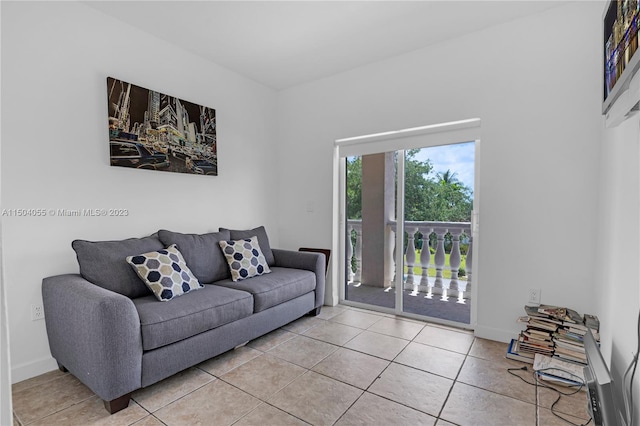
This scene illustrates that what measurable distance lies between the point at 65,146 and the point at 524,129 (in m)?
3.45

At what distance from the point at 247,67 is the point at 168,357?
9.33 ft

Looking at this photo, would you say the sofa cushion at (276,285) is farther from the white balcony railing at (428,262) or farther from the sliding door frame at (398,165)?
the white balcony railing at (428,262)

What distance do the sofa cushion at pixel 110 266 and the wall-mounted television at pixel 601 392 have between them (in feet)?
8.39

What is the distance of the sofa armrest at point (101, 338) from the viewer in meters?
1.71

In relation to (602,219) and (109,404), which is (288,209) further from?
(602,219)

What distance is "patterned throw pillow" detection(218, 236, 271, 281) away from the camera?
2.88 meters

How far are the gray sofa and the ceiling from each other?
5.67 feet

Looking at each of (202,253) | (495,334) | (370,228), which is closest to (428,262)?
(370,228)

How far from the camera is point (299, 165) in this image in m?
3.91

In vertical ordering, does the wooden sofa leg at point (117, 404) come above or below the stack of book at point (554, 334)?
below

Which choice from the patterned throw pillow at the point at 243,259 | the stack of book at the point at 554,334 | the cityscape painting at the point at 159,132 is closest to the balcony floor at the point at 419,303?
the stack of book at the point at 554,334

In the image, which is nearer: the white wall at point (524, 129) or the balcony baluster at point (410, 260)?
the white wall at point (524, 129)

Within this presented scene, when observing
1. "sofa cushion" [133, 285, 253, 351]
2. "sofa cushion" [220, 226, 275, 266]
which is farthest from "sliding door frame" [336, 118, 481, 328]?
"sofa cushion" [133, 285, 253, 351]

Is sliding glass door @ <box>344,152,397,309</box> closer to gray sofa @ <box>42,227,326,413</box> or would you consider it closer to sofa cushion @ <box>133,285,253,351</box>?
gray sofa @ <box>42,227,326,413</box>
